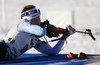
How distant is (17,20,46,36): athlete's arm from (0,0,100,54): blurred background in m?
→ 3.34

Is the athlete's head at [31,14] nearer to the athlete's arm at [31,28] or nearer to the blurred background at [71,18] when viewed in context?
the athlete's arm at [31,28]

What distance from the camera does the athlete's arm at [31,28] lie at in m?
2.30

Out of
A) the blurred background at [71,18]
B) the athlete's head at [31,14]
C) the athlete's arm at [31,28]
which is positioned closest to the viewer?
the athlete's arm at [31,28]

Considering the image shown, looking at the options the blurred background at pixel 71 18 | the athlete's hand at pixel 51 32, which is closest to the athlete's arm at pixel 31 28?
the athlete's hand at pixel 51 32

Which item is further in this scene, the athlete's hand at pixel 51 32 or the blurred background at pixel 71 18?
the blurred background at pixel 71 18

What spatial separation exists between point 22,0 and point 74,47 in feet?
35.2

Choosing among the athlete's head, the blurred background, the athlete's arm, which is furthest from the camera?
the blurred background

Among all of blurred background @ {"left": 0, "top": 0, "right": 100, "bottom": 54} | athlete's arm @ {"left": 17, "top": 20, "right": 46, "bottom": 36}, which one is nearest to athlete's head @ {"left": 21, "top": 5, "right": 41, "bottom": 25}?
athlete's arm @ {"left": 17, "top": 20, "right": 46, "bottom": 36}

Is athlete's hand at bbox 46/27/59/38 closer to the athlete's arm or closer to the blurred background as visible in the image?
the athlete's arm

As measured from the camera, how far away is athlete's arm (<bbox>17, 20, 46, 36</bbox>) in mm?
2297

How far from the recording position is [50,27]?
2.74 m

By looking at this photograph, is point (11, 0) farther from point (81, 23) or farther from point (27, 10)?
point (27, 10)

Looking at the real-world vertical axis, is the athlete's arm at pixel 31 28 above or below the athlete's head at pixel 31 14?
below

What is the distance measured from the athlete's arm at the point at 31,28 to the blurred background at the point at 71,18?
3.34 metres
